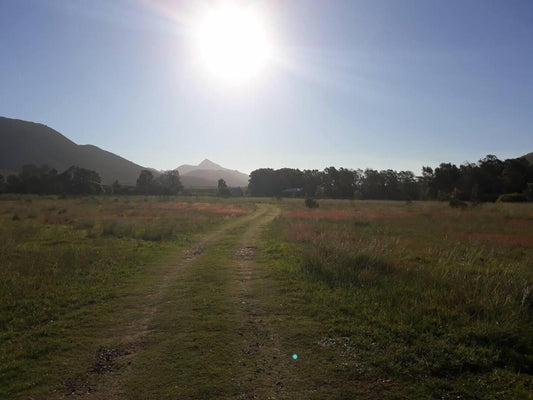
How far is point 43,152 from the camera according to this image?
533ft

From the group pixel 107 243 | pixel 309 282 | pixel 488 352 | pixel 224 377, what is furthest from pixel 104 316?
pixel 107 243

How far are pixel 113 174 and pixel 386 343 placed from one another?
660 ft

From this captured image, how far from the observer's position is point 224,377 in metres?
4.61

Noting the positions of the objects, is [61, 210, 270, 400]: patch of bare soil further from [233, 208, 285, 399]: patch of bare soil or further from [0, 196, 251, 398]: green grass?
[233, 208, 285, 399]: patch of bare soil

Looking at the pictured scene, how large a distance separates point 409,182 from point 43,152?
549 ft

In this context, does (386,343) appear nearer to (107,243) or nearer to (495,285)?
(495,285)

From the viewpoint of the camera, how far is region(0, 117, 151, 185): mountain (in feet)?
→ 500

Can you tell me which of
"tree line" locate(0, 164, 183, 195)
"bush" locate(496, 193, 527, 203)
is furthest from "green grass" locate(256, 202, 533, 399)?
"tree line" locate(0, 164, 183, 195)

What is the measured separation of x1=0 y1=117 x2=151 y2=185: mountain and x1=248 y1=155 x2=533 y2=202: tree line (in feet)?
308

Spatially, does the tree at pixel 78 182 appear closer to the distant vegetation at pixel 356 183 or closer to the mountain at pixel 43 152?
the distant vegetation at pixel 356 183

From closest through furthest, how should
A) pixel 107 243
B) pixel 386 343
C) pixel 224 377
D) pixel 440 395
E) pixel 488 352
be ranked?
pixel 440 395 → pixel 224 377 → pixel 488 352 → pixel 386 343 → pixel 107 243

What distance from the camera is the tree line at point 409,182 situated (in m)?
72.9

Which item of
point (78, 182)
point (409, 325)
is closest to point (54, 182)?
point (78, 182)

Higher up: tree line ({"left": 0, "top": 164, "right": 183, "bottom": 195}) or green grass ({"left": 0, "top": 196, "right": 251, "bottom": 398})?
tree line ({"left": 0, "top": 164, "right": 183, "bottom": 195})
